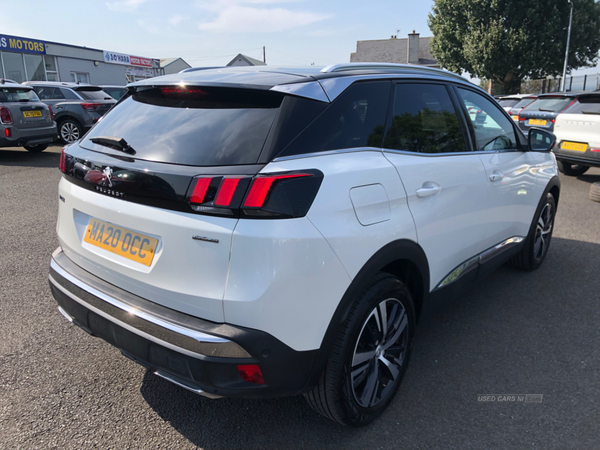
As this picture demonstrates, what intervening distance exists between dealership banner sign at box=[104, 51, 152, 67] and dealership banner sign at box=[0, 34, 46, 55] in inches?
255

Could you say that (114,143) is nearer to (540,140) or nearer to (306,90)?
(306,90)

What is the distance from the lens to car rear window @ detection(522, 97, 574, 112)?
9.74m

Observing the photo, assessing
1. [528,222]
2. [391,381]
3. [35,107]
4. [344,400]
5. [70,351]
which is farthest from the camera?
[35,107]

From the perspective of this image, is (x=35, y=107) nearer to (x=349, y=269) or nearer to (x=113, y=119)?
(x=113, y=119)

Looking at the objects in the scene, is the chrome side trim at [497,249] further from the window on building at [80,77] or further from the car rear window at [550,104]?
the window on building at [80,77]

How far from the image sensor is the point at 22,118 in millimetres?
10062

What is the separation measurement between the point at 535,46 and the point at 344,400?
111ft

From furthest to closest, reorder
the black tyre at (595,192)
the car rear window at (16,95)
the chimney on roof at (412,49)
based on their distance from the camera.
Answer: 1. the chimney on roof at (412,49)
2. the car rear window at (16,95)
3. the black tyre at (595,192)

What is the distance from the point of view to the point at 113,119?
2479 millimetres

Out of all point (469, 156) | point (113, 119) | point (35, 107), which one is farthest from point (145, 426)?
point (35, 107)

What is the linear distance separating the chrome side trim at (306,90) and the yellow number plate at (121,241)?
86 cm

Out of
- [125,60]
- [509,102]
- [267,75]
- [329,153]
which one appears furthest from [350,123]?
[125,60]

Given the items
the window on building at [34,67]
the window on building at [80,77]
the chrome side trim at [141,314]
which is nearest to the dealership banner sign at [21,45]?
the window on building at [34,67]

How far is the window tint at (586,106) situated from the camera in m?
8.31
